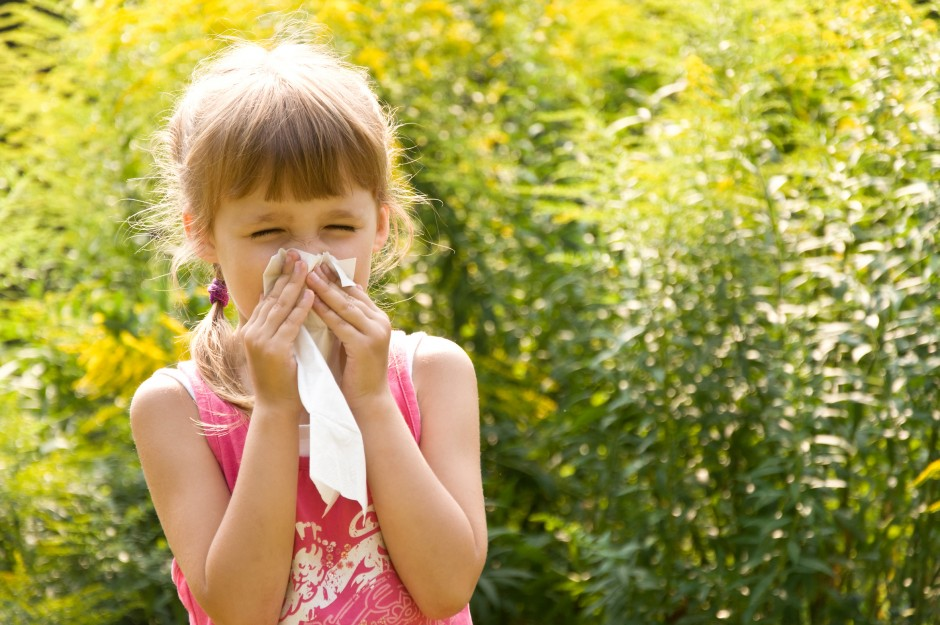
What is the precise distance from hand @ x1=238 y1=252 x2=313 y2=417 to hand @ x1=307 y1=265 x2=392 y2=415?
30 mm

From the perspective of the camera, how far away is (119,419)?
4270 mm

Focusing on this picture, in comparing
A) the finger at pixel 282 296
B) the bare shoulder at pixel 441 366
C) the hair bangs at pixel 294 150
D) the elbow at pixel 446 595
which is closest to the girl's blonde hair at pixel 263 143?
the hair bangs at pixel 294 150

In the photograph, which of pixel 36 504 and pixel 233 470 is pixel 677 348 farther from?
pixel 36 504

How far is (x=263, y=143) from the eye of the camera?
72.3 inches

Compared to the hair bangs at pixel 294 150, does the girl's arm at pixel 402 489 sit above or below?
below

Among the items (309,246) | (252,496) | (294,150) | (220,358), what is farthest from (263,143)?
(252,496)

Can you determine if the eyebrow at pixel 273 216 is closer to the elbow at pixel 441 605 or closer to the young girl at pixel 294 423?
the young girl at pixel 294 423

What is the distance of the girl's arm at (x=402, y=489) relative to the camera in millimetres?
1806

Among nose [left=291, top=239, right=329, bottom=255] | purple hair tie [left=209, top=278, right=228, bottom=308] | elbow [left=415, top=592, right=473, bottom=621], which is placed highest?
nose [left=291, top=239, right=329, bottom=255]

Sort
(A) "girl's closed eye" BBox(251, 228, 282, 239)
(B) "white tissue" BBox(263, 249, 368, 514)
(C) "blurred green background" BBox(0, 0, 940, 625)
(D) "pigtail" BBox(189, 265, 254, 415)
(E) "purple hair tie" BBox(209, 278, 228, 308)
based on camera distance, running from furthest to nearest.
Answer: (C) "blurred green background" BBox(0, 0, 940, 625) → (E) "purple hair tie" BBox(209, 278, 228, 308) → (D) "pigtail" BBox(189, 265, 254, 415) → (A) "girl's closed eye" BBox(251, 228, 282, 239) → (B) "white tissue" BBox(263, 249, 368, 514)

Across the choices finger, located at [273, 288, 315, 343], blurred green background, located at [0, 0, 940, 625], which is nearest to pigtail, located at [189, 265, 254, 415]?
finger, located at [273, 288, 315, 343]

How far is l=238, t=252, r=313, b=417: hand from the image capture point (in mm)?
1793

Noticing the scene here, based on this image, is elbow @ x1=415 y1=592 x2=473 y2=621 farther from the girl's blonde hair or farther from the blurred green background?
the blurred green background

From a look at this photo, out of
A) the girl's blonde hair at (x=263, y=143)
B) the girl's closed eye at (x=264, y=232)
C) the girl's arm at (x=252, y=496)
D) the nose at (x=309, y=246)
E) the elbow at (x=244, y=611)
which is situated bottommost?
the elbow at (x=244, y=611)
